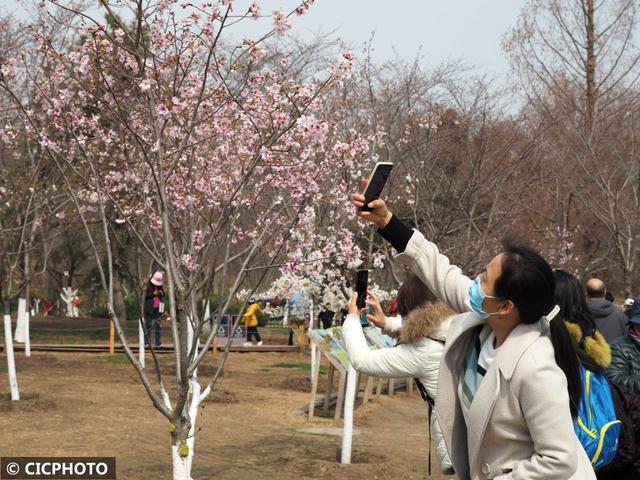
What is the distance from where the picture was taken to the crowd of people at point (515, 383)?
112 inches

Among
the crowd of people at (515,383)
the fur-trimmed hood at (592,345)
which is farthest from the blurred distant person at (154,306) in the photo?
the crowd of people at (515,383)

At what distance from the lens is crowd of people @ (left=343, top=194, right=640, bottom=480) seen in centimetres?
285

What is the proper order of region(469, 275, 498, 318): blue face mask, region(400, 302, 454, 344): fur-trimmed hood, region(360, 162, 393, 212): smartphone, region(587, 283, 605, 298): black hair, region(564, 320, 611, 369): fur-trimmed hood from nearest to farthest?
1. region(469, 275, 498, 318): blue face mask
2. region(360, 162, 393, 212): smartphone
3. region(564, 320, 611, 369): fur-trimmed hood
4. region(400, 302, 454, 344): fur-trimmed hood
5. region(587, 283, 605, 298): black hair

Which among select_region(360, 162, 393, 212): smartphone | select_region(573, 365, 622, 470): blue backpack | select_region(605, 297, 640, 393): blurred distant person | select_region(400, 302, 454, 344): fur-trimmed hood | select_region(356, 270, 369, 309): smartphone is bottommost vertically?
select_region(573, 365, 622, 470): blue backpack

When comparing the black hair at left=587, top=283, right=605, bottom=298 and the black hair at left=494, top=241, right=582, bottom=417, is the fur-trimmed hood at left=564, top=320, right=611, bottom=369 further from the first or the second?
the black hair at left=587, top=283, right=605, bottom=298

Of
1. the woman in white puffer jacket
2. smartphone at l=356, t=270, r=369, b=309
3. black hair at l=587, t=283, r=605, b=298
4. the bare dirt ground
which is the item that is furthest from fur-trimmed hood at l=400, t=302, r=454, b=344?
black hair at l=587, t=283, r=605, b=298

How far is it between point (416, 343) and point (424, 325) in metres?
0.10

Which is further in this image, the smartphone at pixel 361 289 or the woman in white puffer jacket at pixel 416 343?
the woman in white puffer jacket at pixel 416 343

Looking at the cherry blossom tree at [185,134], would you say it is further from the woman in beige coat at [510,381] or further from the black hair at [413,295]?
the woman in beige coat at [510,381]

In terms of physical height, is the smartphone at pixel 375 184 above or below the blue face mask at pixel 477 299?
above

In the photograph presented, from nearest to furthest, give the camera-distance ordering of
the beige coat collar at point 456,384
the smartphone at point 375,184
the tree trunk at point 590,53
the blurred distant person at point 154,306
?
the beige coat collar at point 456,384
the smartphone at point 375,184
the blurred distant person at point 154,306
the tree trunk at point 590,53

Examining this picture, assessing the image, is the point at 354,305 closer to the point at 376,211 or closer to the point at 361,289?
the point at 361,289

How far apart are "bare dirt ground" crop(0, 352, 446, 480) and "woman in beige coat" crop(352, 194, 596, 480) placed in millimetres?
4864

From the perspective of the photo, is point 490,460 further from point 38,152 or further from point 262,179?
point 38,152
